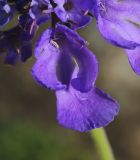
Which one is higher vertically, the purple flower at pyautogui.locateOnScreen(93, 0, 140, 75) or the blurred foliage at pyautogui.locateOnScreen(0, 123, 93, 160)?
the purple flower at pyautogui.locateOnScreen(93, 0, 140, 75)

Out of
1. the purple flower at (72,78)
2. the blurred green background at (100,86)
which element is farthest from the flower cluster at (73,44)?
the blurred green background at (100,86)

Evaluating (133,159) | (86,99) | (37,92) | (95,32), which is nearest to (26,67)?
(37,92)

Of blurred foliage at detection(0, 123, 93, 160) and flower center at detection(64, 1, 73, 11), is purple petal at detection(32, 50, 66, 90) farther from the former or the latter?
blurred foliage at detection(0, 123, 93, 160)

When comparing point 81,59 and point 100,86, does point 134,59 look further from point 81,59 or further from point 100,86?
point 100,86

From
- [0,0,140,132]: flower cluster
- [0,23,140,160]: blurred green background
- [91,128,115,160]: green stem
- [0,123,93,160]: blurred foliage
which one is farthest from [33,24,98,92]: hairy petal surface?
[0,23,140,160]: blurred green background

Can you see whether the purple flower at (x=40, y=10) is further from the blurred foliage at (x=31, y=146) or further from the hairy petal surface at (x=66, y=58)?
the blurred foliage at (x=31, y=146)
